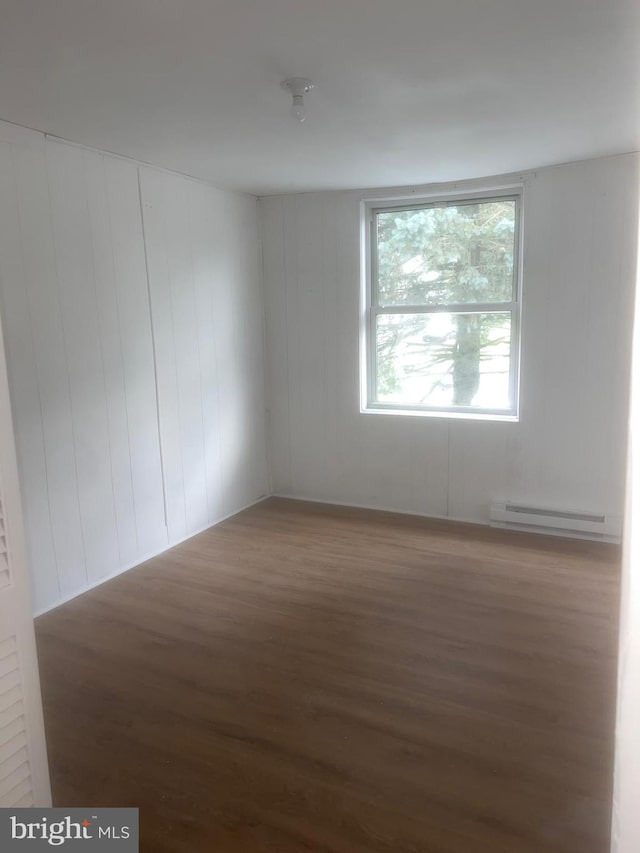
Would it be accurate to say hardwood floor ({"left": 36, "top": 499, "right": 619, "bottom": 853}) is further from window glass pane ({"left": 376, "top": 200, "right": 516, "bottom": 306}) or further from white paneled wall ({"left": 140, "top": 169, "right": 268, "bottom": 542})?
window glass pane ({"left": 376, "top": 200, "right": 516, "bottom": 306})

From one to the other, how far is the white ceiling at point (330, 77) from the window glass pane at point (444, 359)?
114cm

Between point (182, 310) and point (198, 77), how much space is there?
1793 mm

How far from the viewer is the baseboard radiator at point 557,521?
12.8ft

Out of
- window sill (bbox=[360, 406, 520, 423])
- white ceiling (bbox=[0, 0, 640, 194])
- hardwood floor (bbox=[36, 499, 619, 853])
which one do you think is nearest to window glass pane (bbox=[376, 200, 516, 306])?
white ceiling (bbox=[0, 0, 640, 194])

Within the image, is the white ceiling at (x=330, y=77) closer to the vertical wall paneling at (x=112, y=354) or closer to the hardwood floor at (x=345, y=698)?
the vertical wall paneling at (x=112, y=354)

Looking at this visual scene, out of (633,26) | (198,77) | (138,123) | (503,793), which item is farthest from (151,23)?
(503,793)

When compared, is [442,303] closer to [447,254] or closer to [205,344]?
[447,254]

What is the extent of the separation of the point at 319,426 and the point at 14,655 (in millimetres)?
3597

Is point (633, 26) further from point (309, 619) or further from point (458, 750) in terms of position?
point (309, 619)

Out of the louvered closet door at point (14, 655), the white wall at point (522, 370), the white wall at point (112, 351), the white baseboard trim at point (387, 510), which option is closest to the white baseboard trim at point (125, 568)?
the white wall at point (112, 351)

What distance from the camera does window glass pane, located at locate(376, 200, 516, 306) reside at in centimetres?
415

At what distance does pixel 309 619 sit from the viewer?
302cm

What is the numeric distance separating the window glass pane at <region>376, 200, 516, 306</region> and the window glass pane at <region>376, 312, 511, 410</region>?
15 cm

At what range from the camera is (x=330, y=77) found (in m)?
2.36
